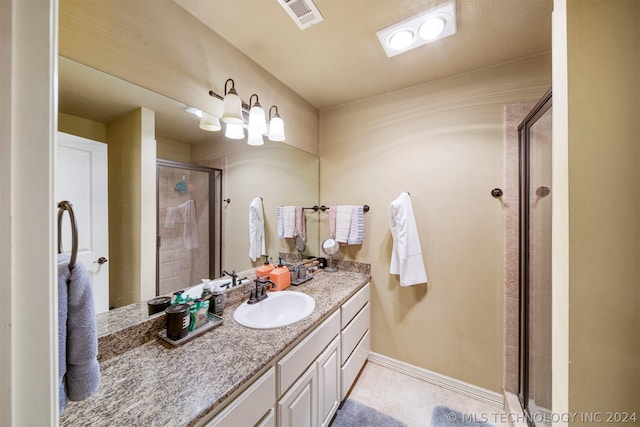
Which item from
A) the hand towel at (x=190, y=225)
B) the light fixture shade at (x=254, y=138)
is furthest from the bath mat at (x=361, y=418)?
the light fixture shade at (x=254, y=138)

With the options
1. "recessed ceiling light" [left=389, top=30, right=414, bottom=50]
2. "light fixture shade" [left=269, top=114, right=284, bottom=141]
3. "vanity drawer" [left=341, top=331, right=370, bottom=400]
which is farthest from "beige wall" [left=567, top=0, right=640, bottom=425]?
"light fixture shade" [left=269, top=114, right=284, bottom=141]

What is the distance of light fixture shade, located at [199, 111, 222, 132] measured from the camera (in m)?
1.21

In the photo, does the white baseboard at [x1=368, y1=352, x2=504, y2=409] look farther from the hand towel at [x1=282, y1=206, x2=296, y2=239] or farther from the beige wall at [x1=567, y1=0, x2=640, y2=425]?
the beige wall at [x1=567, y1=0, x2=640, y2=425]

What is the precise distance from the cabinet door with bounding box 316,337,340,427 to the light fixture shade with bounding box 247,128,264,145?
1.33 m

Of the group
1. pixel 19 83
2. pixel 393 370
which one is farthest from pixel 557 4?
pixel 393 370

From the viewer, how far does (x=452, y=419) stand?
4.60 ft

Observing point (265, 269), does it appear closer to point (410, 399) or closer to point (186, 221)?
point (186, 221)

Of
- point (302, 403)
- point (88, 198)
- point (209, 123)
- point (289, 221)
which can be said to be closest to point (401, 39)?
point (209, 123)

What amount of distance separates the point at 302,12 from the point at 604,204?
134 cm

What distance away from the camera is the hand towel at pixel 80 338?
467 millimetres

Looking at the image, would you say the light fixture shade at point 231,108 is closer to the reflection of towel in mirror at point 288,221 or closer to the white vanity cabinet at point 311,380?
the reflection of towel in mirror at point 288,221

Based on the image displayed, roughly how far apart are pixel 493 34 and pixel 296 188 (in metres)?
1.58

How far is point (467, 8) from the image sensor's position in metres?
1.09

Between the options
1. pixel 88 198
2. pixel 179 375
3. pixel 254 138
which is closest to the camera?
pixel 179 375
